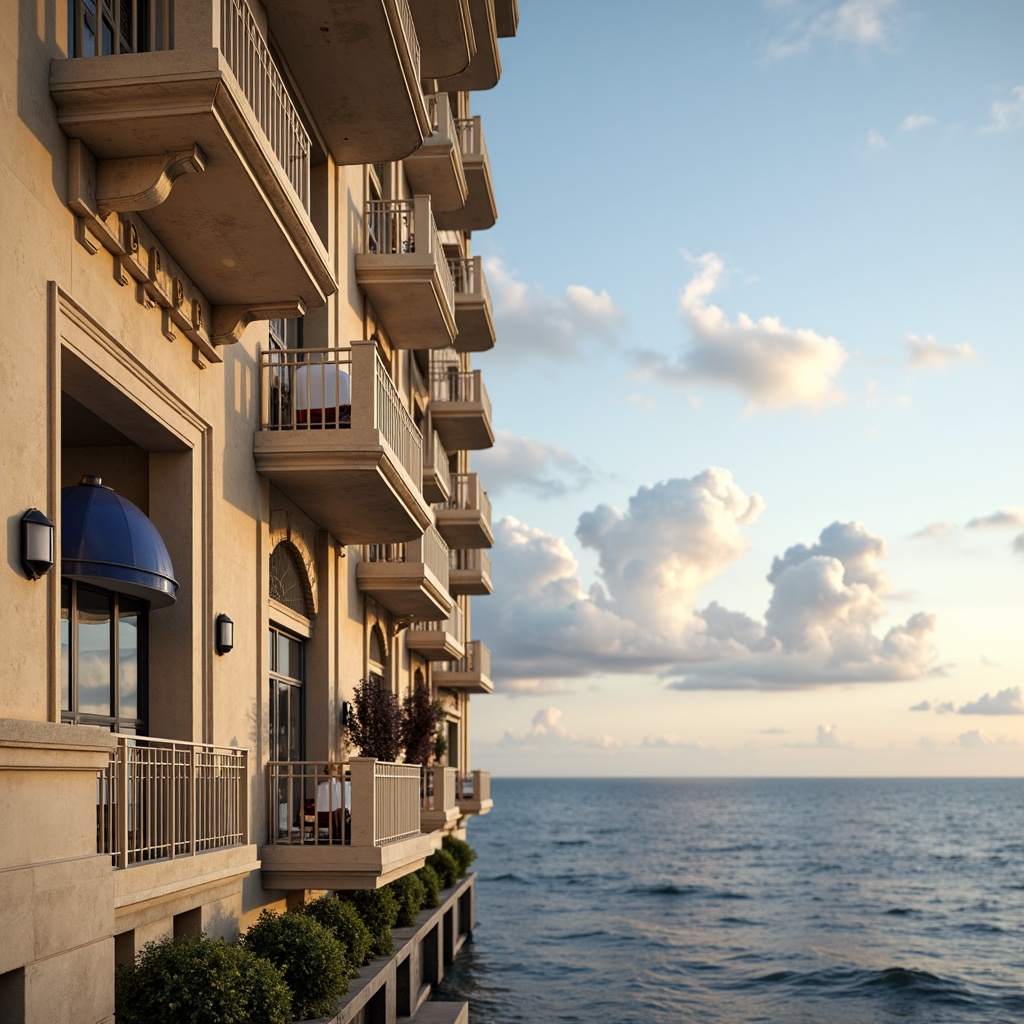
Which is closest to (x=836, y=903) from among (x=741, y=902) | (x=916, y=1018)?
(x=741, y=902)

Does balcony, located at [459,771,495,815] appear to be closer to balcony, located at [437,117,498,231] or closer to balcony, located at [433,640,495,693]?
balcony, located at [433,640,495,693]

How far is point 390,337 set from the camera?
958 inches

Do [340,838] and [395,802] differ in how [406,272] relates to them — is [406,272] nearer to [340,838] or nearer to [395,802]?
[395,802]

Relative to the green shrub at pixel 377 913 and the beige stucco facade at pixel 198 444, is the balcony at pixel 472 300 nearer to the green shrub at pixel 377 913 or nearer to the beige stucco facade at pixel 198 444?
the beige stucco facade at pixel 198 444

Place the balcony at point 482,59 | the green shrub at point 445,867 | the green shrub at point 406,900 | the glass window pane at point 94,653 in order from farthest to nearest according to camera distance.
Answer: the green shrub at point 445,867, the balcony at point 482,59, the green shrub at point 406,900, the glass window pane at point 94,653

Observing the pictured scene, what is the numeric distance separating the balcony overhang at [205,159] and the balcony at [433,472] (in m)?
15.8

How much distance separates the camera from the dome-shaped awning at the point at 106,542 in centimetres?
1071

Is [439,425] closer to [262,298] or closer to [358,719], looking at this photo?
[358,719]

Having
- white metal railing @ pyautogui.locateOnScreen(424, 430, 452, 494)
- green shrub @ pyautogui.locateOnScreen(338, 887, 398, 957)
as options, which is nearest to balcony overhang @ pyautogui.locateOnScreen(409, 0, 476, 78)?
white metal railing @ pyautogui.locateOnScreen(424, 430, 452, 494)

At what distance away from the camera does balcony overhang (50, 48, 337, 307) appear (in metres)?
9.34

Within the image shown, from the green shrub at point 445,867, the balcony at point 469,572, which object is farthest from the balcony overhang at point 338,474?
the balcony at point 469,572

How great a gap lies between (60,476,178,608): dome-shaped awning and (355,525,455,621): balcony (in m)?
10.2

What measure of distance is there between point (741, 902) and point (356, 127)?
56.9 m

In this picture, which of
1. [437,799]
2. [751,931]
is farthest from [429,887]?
[751,931]
